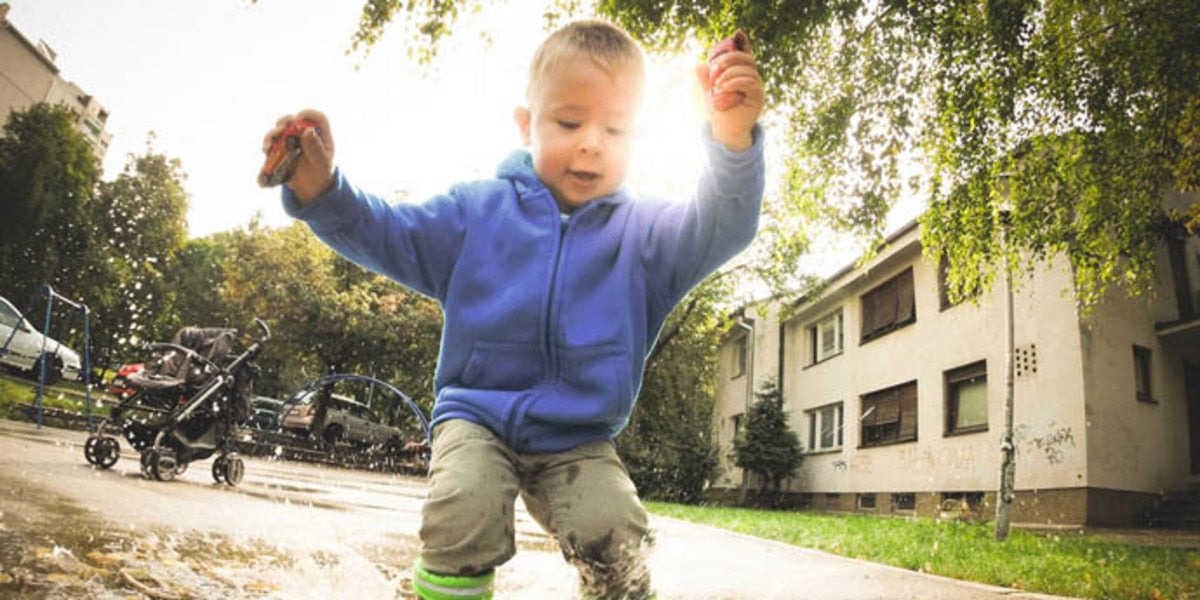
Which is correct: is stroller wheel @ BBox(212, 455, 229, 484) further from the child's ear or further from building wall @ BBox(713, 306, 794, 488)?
building wall @ BBox(713, 306, 794, 488)

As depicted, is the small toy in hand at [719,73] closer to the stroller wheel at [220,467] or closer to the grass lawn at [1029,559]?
the grass lawn at [1029,559]

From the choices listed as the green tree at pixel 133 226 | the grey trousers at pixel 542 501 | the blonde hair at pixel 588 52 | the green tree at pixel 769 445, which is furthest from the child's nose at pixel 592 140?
the green tree at pixel 133 226

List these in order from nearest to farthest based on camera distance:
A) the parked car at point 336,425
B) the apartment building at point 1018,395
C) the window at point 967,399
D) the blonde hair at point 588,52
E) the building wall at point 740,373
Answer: the blonde hair at point 588,52
the apartment building at point 1018,395
the window at point 967,399
the parked car at point 336,425
the building wall at point 740,373

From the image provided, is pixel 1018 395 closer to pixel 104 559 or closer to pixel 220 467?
pixel 220 467

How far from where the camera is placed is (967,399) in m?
13.6

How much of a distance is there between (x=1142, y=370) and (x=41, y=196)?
2785cm

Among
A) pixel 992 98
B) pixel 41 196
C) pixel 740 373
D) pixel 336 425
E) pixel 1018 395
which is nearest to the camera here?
pixel 992 98

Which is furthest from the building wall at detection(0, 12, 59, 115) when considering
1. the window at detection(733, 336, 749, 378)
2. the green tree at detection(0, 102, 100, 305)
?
the window at detection(733, 336, 749, 378)

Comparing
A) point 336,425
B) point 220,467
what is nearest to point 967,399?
point 220,467

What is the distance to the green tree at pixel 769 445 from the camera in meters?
19.3

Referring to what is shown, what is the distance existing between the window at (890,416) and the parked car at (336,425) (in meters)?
12.4

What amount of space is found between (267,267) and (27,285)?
38.5 ft

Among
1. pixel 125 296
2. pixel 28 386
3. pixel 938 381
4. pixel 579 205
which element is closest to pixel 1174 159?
pixel 579 205

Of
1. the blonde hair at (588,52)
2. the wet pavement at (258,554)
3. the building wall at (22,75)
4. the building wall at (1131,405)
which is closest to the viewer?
the blonde hair at (588,52)
